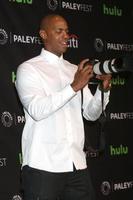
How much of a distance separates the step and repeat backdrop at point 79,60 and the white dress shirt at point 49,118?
0.45 meters

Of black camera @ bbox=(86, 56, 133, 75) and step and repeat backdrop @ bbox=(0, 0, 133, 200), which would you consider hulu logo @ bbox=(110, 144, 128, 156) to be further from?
black camera @ bbox=(86, 56, 133, 75)

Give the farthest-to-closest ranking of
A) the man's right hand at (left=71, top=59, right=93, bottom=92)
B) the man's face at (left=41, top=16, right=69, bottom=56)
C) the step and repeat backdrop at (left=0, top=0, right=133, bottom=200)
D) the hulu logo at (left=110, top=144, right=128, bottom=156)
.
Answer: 1. the hulu logo at (left=110, top=144, right=128, bottom=156)
2. the step and repeat backdrop at (left=0, top=0, right=133, bottom=200)
3. the man's face at (left=41, top=16, right=69, bottom=56)
4. the man's right hand at (left=71, top=59, right=93, bottom=92)

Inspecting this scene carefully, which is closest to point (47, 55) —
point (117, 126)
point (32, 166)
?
point (32, 166)

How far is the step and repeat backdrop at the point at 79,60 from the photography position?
2342 millimetres

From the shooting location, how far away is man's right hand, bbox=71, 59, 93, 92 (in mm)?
1730

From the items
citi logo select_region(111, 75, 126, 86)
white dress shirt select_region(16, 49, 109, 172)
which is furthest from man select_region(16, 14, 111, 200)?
citi logo select_region(111, 75, 126, 86)

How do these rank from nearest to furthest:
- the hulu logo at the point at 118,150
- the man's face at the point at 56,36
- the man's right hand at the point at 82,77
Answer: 1. the man's right hand at the point at 82,77
2. the man's face at the point at 56,36
3. the hulu logo at the point at 118,150

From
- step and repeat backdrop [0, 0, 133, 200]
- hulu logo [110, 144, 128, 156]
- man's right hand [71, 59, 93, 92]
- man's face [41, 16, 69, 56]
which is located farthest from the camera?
hulu logo [110, 144, 128, 156]

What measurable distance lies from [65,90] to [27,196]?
519mm

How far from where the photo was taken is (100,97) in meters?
1.93

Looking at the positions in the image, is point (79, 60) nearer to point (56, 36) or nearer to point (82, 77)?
point (56, 36)

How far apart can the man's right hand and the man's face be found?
218 millimetres

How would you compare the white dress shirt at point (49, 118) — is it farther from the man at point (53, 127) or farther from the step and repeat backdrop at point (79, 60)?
the step and repeat backdrop at point (79, 60)

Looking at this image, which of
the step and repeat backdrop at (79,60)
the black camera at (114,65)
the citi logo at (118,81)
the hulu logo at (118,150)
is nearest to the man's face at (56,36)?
the black camera at (114,65)
